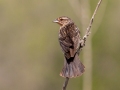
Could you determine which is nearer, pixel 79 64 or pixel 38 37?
pixel 79 64

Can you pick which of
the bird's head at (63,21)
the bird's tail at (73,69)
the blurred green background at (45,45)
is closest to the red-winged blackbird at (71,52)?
the bird's tail at (73,69)

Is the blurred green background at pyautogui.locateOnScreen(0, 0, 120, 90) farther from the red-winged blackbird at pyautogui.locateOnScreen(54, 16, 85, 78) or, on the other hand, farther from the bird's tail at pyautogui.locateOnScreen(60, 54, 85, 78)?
the bird's tail at pyautogui.locateOnScreen(60, 54, 85, 78)

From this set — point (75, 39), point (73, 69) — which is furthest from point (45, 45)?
point (73, 69)

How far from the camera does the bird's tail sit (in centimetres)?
913

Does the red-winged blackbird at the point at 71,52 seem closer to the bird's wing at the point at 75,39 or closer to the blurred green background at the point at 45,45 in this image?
the bird's wing at the point at 75,39

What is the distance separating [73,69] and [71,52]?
0.29m

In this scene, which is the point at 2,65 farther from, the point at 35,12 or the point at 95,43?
the point at 95,43

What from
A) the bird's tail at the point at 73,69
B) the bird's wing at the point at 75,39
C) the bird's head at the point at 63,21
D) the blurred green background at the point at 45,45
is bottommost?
the blurred green background at the point at 45,45

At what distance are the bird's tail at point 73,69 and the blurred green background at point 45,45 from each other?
7.31 m

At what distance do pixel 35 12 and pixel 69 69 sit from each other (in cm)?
1534

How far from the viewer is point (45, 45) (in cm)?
2184

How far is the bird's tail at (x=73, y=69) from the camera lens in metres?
9.13

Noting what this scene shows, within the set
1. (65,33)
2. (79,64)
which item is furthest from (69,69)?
(65,33)

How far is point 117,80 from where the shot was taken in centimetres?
1994
